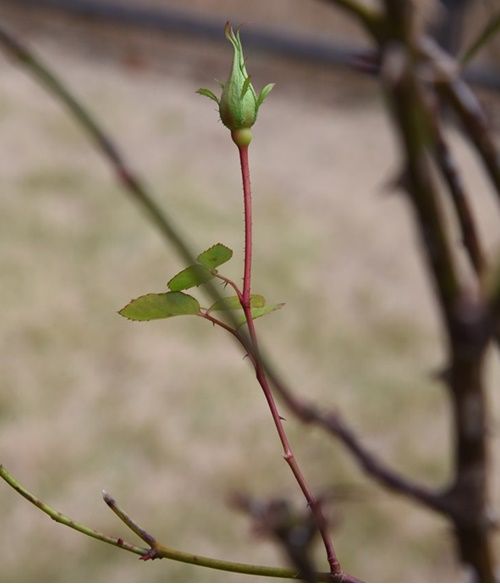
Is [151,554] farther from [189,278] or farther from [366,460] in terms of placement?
[366,460]

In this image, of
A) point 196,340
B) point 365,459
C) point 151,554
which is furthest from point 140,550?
point 196,340

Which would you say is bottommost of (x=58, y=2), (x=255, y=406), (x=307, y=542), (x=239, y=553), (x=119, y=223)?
(x=307, y=542)

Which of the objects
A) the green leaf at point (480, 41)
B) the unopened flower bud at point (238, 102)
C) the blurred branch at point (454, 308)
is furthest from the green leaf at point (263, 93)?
the blurred branch at point (454, 308)

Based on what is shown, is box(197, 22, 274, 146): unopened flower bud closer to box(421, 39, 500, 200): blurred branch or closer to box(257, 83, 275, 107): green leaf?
box(257, 83, 275, 107): green leaf

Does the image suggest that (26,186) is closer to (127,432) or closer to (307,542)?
(127,432)

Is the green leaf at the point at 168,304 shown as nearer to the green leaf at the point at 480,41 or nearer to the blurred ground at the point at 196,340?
the green leaf at the point at 480,41

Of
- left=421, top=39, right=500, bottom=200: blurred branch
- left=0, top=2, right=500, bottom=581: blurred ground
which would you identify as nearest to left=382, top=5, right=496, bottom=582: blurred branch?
left=421, top=39, right=500, bottom=200: blurred branch

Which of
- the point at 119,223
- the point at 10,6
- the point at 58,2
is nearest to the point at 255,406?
Result: the point at 119,223
